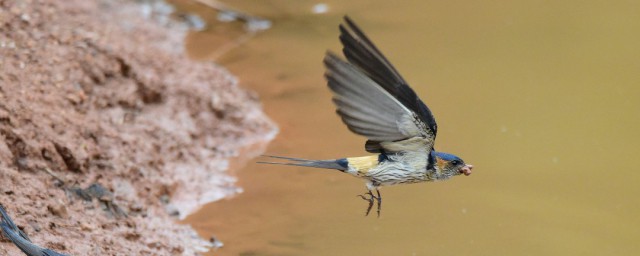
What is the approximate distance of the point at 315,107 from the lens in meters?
8.55

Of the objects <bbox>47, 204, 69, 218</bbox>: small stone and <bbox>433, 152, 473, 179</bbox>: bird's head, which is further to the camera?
<bbox>47, 204, 69, 218</bbox>: small stone

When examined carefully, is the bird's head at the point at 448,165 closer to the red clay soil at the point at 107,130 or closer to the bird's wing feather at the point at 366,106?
the bird's wing feather at the point at 366,106

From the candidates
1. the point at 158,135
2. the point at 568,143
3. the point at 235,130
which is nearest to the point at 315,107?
the point at 235,130

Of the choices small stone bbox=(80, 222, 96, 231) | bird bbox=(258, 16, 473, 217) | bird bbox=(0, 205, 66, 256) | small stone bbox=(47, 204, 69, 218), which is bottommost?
bird bbox=(0, 205, 66, 256)

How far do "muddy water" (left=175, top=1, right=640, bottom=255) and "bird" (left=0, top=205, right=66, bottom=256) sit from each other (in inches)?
67.1

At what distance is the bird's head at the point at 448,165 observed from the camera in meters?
5.42

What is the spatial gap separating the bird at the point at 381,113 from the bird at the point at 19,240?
1.51m

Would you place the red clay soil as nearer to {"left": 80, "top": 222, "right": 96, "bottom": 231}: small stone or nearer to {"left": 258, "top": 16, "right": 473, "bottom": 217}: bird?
{"left": 80, "top": 222, "right": 96, "bottom": 231}: small stone

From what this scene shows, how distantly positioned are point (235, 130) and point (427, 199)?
1.99 m

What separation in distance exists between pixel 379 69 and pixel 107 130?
3.01m

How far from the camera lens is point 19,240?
494 cm

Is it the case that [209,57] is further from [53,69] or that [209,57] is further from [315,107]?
[53,69]

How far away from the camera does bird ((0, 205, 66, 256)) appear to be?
4.92 meters

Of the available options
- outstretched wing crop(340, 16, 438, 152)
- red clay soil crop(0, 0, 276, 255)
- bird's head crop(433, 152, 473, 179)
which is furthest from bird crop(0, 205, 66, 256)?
bird's head crop(433, 152, 473, 179)
